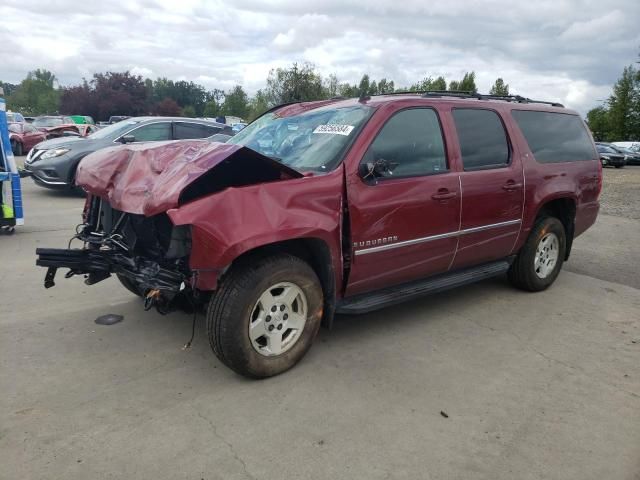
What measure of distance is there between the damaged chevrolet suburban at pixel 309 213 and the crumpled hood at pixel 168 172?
10 mm

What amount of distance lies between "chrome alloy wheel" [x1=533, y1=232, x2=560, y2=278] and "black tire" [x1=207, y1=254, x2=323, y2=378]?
3086 mm

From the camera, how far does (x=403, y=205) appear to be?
3.85 meters

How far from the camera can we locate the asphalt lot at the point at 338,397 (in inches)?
103

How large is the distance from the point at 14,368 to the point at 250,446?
186 cm

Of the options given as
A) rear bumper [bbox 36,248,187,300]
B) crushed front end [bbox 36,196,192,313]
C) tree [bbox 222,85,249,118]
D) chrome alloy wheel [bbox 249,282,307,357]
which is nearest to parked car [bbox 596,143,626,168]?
chrome alloy wheel [bbox 249,282,307,357]

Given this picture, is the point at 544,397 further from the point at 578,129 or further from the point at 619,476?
the point at 578,129

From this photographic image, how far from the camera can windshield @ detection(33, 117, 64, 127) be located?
27053 millimetres

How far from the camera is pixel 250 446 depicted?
271 cm

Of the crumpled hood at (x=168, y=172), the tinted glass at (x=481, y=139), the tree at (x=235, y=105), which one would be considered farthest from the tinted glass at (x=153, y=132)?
the tree at (x=235, y=105)

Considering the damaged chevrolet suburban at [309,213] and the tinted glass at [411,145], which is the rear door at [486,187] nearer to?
the damaged chevrolet suburban at [309,213]

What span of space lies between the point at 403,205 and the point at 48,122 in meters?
28.8

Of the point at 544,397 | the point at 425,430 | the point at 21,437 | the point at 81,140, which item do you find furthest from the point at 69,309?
the point at 81,140

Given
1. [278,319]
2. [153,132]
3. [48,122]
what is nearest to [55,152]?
[153,132]

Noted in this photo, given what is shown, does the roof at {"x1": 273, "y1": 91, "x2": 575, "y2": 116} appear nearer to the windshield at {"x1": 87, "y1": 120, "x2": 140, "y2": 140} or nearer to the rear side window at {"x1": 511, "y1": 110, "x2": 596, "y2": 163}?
the rear side window at {"x1": 511, "y1": 110, "x2": 596, "y2": 163}
